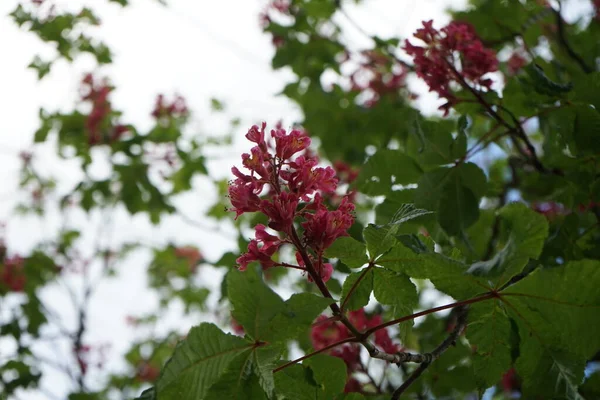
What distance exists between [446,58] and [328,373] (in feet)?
5.40

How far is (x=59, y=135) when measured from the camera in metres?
5.11

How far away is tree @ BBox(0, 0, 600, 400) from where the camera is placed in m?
1.33

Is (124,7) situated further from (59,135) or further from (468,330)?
(468,330)

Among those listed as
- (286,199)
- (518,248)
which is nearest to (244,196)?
(286,199)

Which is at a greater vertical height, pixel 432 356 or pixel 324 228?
pixel 324 228

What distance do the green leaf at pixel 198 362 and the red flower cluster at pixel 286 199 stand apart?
0.33 m

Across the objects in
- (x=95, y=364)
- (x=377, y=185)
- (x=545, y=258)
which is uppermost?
(x=95, y=364)

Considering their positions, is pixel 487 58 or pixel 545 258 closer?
pixel 545 258

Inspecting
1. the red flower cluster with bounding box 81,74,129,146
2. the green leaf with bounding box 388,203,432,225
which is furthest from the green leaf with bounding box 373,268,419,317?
the red flower cluster with bounding box 81,74,129,146

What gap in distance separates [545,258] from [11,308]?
5143mm

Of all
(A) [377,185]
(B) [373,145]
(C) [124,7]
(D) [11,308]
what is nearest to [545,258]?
(A) [377,185]

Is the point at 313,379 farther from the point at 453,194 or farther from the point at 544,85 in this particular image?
the point at 544,85

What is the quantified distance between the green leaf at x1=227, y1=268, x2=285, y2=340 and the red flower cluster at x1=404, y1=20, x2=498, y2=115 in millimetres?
1686

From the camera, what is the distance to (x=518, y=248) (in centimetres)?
134
